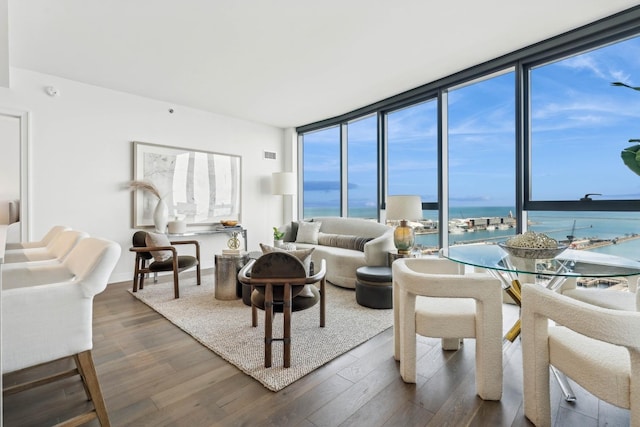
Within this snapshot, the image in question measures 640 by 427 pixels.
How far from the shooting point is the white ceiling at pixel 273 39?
2.44 m

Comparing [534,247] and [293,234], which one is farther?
[293,234]

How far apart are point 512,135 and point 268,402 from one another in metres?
3.65

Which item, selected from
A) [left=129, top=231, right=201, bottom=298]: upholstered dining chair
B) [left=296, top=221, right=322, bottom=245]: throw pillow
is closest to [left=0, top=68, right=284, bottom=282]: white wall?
[left=129, top=231, right=201, bottom=298]: upholstered dining chair

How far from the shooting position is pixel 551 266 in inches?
67.0

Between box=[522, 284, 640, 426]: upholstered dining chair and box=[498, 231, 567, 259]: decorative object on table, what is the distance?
1.64ft

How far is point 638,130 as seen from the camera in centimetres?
266

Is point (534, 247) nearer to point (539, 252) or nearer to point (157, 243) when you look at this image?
point (539, 252)

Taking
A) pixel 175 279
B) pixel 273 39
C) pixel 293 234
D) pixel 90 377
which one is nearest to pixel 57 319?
pixel 90 377

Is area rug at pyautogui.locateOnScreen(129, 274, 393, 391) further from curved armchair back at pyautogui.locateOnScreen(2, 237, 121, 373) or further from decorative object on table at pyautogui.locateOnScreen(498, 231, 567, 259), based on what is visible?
decorative object on table at pyautogui.locateOnScreen(498, 231, 567, 259)

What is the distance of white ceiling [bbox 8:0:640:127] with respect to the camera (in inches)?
95.9

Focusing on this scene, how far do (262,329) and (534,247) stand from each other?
213cm

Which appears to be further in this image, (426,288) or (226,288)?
(226,288)

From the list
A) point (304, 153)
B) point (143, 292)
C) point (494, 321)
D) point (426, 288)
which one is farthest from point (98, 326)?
point (304, 153)

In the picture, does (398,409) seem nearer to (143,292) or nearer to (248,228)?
(143,292)
